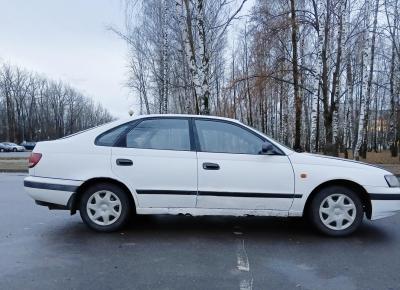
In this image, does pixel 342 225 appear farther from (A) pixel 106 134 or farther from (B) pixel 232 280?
(A) pixel 106 134

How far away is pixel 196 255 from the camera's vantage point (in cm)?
433

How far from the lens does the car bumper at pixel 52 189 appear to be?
201 inches

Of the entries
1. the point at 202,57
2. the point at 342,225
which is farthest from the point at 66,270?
the point at 202,57

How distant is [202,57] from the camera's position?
13.5m

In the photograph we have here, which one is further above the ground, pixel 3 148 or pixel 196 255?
pixel 3 148

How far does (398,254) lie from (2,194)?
7.93m

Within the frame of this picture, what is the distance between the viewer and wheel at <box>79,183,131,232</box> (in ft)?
16.8

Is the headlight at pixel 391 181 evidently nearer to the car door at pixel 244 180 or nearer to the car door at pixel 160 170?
the car door at pixel 244 180

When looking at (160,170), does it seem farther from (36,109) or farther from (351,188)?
(36,109)

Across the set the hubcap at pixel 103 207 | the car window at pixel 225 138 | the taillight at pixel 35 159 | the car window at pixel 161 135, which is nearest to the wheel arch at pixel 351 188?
the car window at pixel 225 138

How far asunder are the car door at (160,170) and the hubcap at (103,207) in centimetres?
32

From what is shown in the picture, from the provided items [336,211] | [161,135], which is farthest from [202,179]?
[336,211]

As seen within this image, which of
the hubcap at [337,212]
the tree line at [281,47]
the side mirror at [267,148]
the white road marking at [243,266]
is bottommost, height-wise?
the white road marking at [243,266]

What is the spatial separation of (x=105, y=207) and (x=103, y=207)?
3cm
